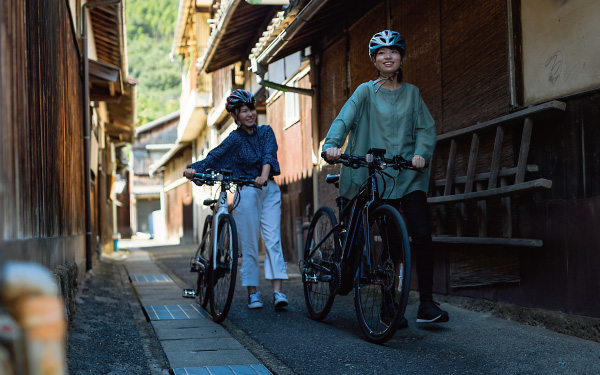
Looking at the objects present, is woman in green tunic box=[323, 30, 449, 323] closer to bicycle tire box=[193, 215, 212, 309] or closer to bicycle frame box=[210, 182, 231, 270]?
bicycle frame box=[210, 182, 231, 270]

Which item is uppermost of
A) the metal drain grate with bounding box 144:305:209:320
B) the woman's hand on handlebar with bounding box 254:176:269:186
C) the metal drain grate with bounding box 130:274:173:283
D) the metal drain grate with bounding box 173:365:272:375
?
the woman's hand on handlebar with bounding box 254:176:269:186

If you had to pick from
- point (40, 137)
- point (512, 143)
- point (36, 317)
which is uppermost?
point (40, 137)

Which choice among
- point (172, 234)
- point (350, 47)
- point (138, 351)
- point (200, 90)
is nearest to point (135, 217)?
point (172, 234)

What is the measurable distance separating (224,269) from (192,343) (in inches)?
43.7

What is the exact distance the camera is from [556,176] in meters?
4.07

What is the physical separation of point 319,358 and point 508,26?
2.66m

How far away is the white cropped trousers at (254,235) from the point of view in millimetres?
Answer: 5578

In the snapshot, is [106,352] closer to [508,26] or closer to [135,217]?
[508,26]

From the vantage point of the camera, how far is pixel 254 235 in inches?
222

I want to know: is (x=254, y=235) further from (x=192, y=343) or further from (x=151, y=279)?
(x=151, y=279)

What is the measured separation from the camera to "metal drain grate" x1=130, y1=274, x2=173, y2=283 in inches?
345

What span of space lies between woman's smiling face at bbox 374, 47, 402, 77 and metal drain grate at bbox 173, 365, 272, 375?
2.14 m

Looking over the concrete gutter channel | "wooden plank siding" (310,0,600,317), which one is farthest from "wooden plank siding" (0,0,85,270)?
"wooden plank siding" (310,0,600,317)

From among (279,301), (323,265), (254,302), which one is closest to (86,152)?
(254,302)
